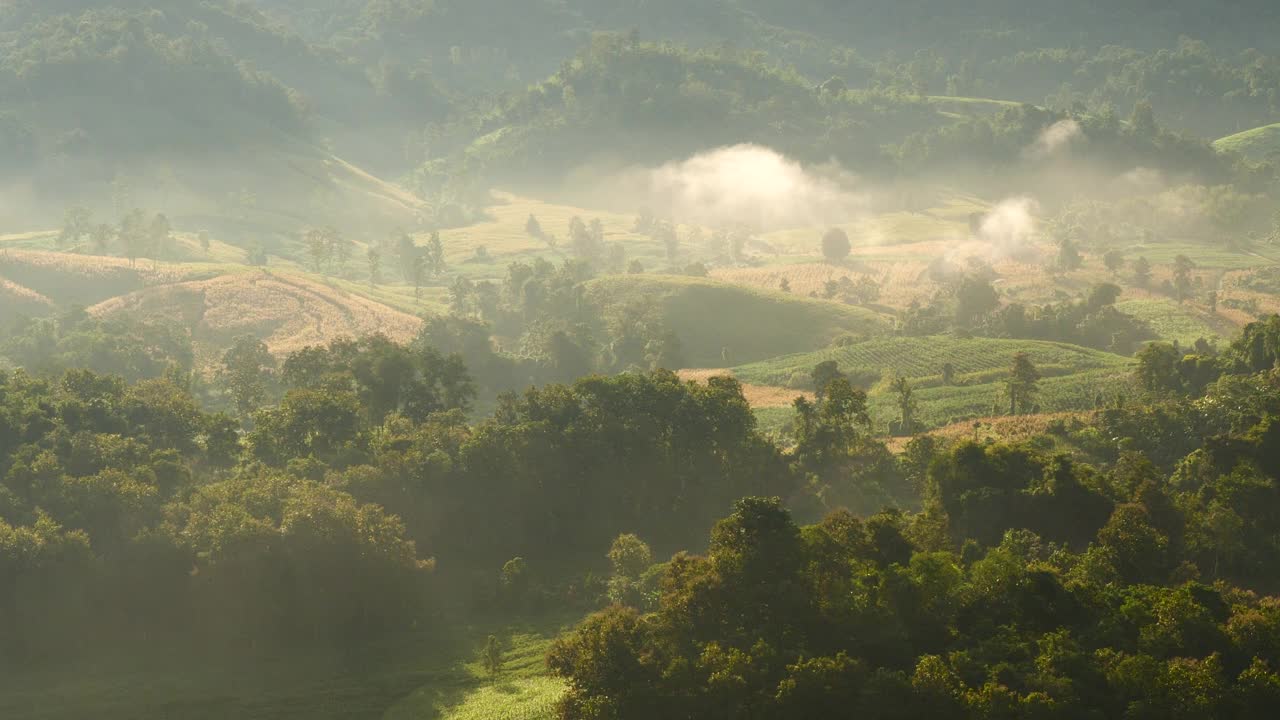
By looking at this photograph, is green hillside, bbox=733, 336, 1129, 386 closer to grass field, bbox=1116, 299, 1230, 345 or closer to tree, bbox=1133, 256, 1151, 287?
grass field, bbox=1116, 299, 1230, 345

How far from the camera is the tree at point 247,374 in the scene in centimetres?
10700

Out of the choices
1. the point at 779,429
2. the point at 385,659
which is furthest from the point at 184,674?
the point at 779,429

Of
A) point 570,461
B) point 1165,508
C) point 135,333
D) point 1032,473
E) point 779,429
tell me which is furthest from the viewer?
point 135,333

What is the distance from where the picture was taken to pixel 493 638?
197ft

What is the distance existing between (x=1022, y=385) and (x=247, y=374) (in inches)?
2744

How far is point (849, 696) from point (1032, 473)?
87.3ft

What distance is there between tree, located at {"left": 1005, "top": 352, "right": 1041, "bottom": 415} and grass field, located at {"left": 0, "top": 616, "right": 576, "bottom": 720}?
155ft

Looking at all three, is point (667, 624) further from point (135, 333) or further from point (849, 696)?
point (135, 333)

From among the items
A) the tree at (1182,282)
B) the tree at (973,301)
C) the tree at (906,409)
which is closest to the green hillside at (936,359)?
the tree at (973,301)

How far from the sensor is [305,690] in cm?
5712

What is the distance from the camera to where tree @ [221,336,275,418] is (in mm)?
107000

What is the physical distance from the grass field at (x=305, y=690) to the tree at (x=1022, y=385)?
47344 mm

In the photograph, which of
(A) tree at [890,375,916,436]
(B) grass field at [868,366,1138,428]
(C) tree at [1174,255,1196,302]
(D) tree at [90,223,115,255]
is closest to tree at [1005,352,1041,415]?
(B) grass field at [868,366,1138,428]

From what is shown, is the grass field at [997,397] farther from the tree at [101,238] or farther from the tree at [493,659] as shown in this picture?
the tree at [101,238]
